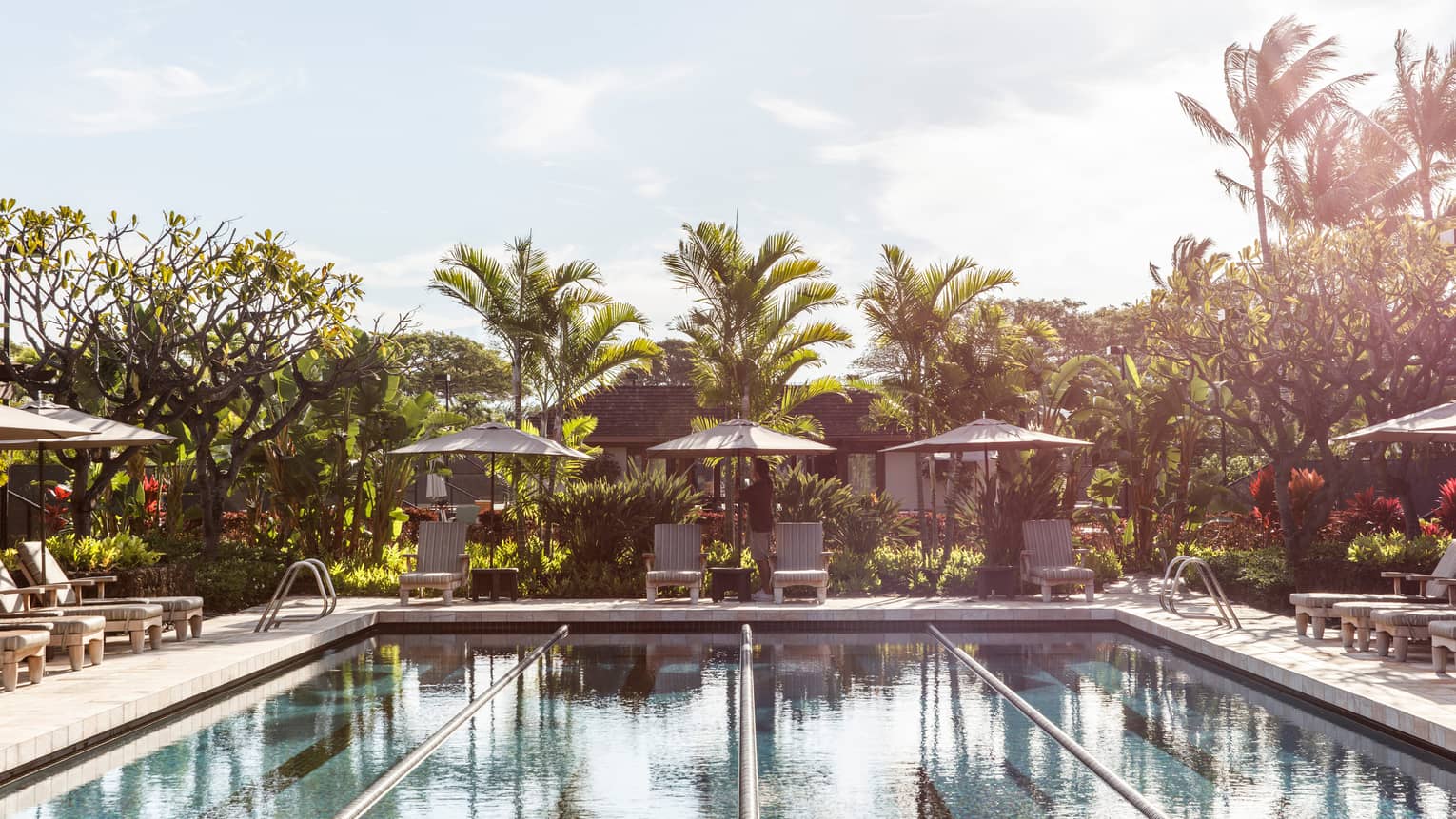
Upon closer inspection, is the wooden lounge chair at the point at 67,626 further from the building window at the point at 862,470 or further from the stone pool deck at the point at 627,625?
the building window at the point at 862,470

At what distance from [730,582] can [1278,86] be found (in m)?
23.3

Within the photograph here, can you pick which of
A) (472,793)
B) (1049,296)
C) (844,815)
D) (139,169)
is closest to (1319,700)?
(844,815)

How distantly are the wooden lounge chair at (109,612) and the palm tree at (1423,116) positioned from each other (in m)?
31.8

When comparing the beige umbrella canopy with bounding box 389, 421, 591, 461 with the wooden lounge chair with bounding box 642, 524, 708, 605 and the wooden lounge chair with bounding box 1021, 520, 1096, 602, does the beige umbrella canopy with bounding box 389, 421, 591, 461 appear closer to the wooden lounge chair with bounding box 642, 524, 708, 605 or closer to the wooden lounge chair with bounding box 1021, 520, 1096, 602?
the wooden lounge chair with bounding box 642, 524, 708, 605

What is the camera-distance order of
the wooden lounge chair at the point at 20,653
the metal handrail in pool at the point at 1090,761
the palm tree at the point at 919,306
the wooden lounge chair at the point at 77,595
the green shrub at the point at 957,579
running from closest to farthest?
the metal handrail in pool at the point at 1090,761
the wooden lounge chair at the point at 20,653
the wooden lounge chair at the point at 77,595
the green shrub at the point at 957,579
the palm tree at the point at 919,306

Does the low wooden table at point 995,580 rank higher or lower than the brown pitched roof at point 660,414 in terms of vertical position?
lower

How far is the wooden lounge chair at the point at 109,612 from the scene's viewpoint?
9.97m

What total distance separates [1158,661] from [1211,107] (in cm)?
2461

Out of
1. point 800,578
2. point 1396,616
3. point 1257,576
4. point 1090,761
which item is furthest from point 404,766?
point 1257,576

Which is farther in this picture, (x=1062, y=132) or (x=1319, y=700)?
(x=1062, y=132)

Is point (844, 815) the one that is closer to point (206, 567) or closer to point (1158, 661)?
point (1158, 661)

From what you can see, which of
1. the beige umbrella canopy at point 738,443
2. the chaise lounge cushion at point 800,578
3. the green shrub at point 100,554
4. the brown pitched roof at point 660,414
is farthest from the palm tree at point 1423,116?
the green shrub at point 100,554

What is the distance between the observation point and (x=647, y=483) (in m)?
15.7

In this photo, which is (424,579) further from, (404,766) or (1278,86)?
(1278,86)
